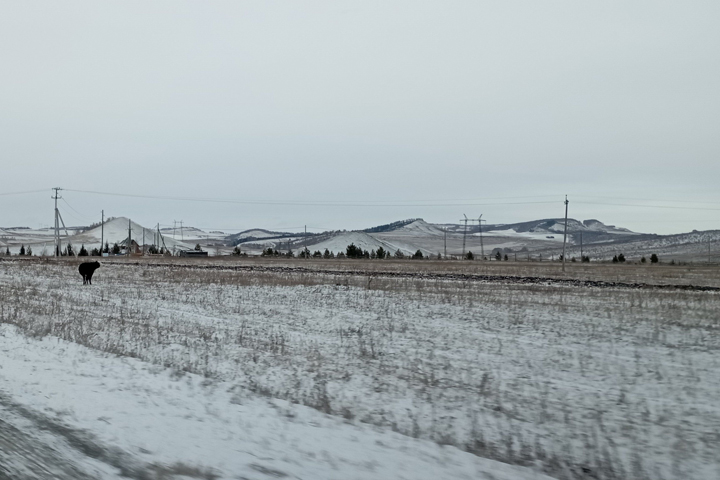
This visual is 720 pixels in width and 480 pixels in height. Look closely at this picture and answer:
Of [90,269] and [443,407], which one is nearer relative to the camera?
[443,407]

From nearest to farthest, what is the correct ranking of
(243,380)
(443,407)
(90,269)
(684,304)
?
(443,407) → (243,380) → (684,304) → (90,269)

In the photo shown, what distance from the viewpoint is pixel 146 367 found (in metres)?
9.91

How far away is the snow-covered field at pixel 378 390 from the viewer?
608cm

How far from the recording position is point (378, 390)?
8.97 meters

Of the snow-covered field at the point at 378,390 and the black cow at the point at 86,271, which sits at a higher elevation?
the black cow at the point at 86,271

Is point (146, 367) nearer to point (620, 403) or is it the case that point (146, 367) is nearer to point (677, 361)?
point (620, 403)

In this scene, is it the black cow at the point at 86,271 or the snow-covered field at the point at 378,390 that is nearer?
the snow-covered field at the point at 378,390

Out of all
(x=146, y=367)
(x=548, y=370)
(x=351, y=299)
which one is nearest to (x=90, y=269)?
(x=351, y=299)

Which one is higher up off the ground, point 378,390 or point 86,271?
point 86,271

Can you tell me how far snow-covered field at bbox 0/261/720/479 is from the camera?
6.08 meters

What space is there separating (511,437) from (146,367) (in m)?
6.12

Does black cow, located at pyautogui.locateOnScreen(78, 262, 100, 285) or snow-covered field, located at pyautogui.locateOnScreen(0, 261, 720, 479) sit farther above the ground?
black cow, located at pyautogui.locateOnScreen(78, 262, 100, 285)

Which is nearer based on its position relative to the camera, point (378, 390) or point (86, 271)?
point (378, 390)

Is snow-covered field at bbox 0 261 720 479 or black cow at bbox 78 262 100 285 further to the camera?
black cow at bbox 78 262 100 285
